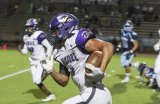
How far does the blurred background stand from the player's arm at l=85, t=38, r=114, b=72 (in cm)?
2338

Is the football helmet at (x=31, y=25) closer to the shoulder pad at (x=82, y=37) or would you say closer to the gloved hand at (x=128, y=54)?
the gloved hand at (x=128, y=54)

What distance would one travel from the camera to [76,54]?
16.6 ft

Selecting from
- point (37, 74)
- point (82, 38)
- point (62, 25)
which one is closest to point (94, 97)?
point (82, 38)

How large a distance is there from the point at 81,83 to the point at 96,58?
0.45m

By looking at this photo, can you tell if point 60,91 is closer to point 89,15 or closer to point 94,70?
point 94,70

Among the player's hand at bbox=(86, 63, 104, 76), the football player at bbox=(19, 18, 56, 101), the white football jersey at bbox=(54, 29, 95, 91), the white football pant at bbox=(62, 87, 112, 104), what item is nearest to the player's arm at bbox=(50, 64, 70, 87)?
the white football jersey at bbox=(54, 29, 95, 91)

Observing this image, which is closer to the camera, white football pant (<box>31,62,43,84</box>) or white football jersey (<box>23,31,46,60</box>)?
white football pant (<box>31,62,43,84</box>)

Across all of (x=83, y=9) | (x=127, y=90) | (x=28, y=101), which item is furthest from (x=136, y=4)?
(x=28, y=101)

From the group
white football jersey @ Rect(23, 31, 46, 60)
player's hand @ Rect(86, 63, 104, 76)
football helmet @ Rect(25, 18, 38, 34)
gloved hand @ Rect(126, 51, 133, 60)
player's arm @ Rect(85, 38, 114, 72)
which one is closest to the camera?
player's hand @ Rect(86, 63, 104, 76)

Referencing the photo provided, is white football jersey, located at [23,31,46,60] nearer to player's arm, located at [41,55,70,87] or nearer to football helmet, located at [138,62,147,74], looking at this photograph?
football helmet, located at [138,62,147,74]

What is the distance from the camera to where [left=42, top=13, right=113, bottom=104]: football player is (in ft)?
16.0

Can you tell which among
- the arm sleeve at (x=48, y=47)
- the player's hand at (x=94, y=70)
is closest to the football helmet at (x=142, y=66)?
the arm sleeve at (x=48, y=47)

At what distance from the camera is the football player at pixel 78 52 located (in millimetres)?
4875

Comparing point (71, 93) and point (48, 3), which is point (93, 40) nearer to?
point (71, 93)
